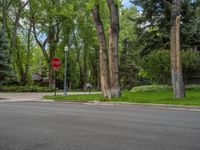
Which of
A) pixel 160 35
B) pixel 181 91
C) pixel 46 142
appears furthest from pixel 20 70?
pixel 46 142

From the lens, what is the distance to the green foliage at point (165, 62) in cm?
3091

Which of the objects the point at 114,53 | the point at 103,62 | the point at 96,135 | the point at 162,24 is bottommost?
the point at 96,135

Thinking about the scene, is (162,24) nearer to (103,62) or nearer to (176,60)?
(103,62)

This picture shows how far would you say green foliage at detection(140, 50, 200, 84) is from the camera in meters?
30.9

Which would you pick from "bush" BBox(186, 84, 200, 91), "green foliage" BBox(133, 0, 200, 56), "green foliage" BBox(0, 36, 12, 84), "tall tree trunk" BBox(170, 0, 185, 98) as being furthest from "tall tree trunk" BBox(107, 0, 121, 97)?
"green foliage" BBox(0, 36, 12, 84)

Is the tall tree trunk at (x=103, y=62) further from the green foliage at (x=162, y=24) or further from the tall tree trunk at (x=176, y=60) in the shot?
the green foliage at (x=162, y=24)

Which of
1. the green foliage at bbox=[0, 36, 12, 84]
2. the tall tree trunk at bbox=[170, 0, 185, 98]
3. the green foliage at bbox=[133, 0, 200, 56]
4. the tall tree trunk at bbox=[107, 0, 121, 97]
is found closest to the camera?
the tall tree trunk at bbox=[170, 0, 185, 98]

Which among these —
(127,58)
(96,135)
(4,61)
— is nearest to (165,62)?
(4,61)

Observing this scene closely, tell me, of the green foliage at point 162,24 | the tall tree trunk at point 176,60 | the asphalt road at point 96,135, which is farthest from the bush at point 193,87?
the asphalt road at point 96,135

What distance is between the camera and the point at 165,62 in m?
31.8

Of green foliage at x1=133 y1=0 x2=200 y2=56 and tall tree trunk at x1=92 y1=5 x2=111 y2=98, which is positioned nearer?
tall tree trunk at x1=92 y1=5 x2=111 y2=98

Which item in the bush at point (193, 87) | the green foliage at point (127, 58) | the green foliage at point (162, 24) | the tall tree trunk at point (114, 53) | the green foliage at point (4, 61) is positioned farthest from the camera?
the green foliage at point (127, 58)

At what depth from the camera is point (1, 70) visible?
1588 inches

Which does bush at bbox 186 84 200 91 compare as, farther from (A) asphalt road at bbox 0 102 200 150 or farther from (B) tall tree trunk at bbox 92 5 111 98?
(A) asphalt road at bbox 0 102 200 150
